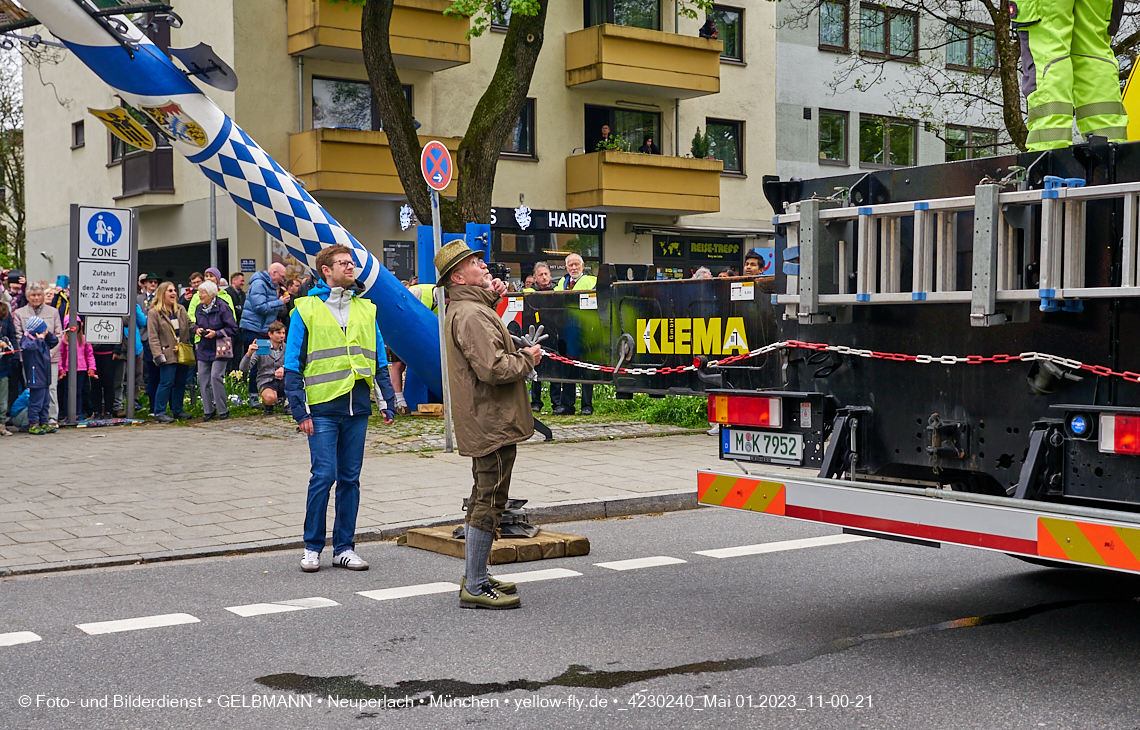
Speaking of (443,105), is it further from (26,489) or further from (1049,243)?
(1049,243)

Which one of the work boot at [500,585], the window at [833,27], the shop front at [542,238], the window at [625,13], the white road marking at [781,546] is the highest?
the window at [833,27]

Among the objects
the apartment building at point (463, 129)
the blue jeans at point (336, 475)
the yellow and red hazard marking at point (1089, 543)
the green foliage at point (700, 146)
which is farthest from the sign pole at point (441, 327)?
the green foliage at point (700, 146)

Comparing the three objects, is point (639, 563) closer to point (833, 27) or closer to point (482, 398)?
point (482, 398)

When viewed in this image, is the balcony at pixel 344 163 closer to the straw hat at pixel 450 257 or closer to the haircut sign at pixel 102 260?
the haircut sign at pixel 102 260

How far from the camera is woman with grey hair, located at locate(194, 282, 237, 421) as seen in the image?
1608 cm

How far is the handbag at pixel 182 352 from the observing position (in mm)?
16031

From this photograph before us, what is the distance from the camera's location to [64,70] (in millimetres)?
32531

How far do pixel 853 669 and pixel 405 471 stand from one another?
668 cm

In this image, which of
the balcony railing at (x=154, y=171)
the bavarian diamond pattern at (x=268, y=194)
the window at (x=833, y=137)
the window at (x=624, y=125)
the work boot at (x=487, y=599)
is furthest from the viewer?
the window at (x=833, y=137)

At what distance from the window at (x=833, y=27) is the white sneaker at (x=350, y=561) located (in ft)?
98.9

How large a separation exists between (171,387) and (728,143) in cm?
2023

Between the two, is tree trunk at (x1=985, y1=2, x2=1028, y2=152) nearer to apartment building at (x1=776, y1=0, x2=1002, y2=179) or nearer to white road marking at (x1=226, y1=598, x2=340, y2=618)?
white road marking at (x1=226, y1=598, x2=340, y2=618)

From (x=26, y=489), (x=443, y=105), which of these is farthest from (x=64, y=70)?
(x=26, y=489)

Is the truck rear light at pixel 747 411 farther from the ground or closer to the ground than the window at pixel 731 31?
closer to the ground
